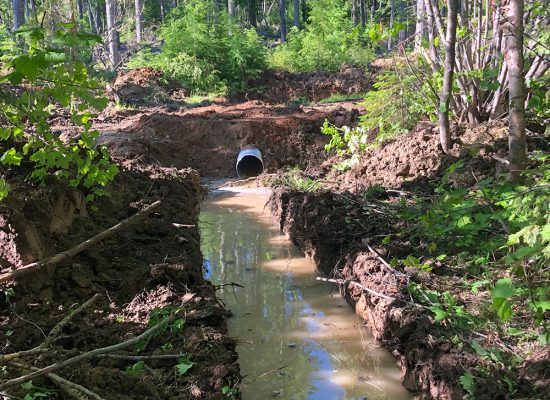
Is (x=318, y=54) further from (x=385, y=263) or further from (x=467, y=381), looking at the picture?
(x=467, y=381)

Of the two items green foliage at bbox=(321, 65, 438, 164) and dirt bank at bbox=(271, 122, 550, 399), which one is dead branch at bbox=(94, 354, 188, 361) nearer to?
dirt bank at bbox=(271, 122, 550, 399)

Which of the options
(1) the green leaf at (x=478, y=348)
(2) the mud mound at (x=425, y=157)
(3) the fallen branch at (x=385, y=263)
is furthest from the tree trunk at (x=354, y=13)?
(1) the green leaf at (x=478, y=348)

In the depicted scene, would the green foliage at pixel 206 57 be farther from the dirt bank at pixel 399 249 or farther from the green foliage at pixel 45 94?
the green foliage at pixel 45 94

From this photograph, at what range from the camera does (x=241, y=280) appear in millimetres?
6660

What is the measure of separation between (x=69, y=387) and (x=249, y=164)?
1222cm

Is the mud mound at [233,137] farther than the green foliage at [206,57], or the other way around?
the green foliage at [206,57]

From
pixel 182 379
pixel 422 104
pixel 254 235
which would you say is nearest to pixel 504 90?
pixel 422 104

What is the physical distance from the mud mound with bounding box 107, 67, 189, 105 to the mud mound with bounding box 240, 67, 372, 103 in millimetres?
3053

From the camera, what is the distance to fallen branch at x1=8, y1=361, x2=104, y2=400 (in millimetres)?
2475

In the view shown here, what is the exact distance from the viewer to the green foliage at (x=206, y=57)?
20750 millimetres

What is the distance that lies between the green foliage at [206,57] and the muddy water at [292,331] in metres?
13.8

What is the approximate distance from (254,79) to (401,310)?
19.0 metres

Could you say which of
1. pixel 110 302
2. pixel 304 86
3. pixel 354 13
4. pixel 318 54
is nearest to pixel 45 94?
pixel 110 302

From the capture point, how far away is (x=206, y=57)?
71.6 ft
